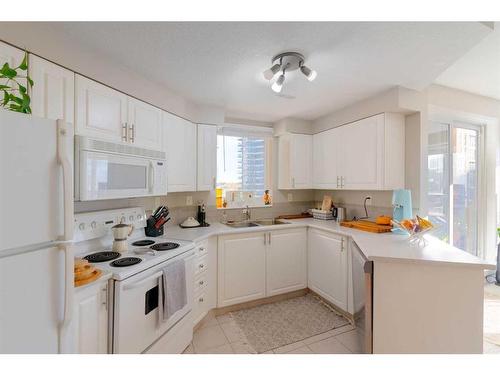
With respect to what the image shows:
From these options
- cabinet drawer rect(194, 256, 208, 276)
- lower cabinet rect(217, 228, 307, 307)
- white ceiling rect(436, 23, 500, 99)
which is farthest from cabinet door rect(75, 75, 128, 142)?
white ceiling rect(436, 23, 500, 99)

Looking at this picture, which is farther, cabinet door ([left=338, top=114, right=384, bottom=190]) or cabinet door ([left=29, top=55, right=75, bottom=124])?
cabinet door ([left=338, top=114, right=384, bottom=190])

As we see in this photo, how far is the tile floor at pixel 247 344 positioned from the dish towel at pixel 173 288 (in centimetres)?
49

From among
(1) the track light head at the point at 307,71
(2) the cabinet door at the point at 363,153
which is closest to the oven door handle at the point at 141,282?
(1) the track light head at the point at 307,71

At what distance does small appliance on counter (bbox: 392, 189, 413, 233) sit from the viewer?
2.12m

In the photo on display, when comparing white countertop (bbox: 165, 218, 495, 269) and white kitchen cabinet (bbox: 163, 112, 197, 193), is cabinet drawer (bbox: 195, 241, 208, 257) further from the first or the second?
white kitchen cabinet (bbox: 163, 112, 197, 193)

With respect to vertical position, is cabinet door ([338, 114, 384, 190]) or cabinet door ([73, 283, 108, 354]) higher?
cabinet door ([338, 114, 384, 190])

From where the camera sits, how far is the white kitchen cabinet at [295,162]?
3166mm

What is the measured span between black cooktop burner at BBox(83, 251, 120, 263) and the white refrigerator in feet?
1.86

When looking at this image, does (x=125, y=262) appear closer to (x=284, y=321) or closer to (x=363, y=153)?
(x=284, y=321)

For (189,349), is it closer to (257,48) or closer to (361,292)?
(361,292)

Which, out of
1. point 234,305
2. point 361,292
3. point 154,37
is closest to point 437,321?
point 361,292

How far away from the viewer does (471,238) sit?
119 inches

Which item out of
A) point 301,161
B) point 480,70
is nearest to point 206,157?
point 301,161
